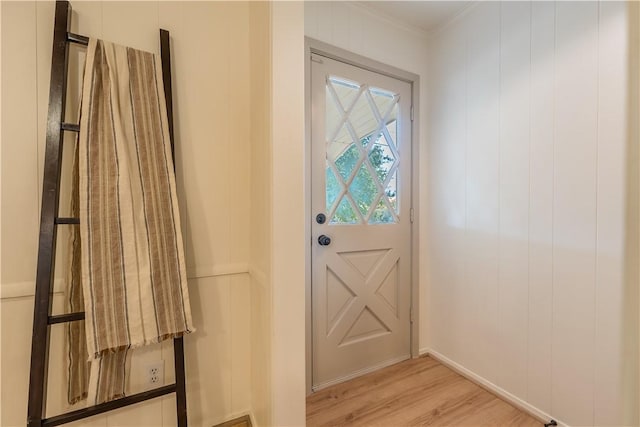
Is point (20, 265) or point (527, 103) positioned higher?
point (527, 103)

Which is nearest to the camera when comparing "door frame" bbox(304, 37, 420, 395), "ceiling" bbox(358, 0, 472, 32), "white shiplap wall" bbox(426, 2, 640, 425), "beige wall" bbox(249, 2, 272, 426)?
"beige wall" bbox(249, 2, 272, 426)

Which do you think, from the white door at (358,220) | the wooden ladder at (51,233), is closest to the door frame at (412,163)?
the white door at (358,220)

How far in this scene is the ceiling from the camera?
76.9 inches

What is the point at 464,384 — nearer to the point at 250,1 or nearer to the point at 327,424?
the point at 327,424

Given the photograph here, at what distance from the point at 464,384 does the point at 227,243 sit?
1.78 m

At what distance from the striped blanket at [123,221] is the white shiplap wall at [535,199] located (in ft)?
5.81

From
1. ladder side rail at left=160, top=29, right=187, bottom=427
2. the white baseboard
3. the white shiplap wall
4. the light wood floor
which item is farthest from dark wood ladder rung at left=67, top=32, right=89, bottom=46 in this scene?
the white baseboard

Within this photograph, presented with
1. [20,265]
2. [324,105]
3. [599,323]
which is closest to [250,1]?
[324,105]

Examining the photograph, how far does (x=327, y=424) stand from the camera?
1.62 meters

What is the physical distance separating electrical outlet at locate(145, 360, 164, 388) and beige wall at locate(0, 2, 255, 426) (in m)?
0.03

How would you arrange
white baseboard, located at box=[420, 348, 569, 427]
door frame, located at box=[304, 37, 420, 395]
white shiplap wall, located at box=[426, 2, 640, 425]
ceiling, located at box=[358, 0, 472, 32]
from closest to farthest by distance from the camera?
white shiplap wall, located at box=[426, 2, 640, 425], white baseboard, located at box=[420, 348, 569, 427], door frame, located at box=[304, 37, 420, 395], ceiling, located at box=[358, 0, 472, 32]

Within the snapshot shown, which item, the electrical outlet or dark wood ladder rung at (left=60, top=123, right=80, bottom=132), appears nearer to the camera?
dark wood ladder rung at (left=60, top=123, right=80, bottom=132)

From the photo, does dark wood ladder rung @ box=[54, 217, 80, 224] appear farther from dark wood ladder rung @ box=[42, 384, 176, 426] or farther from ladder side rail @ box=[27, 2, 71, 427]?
dark wood ladder rung @ box=[42, 384, 176, 426]

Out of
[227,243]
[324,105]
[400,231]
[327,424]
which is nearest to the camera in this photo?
[227,243]
